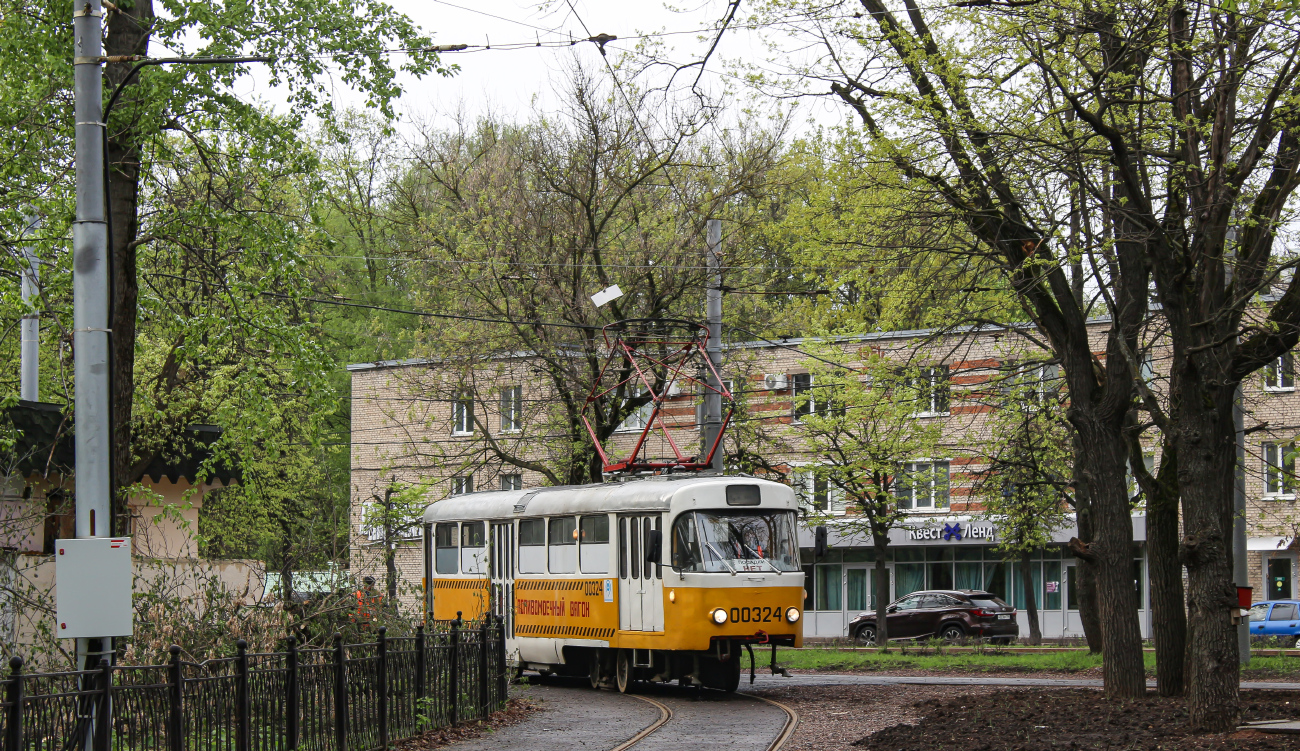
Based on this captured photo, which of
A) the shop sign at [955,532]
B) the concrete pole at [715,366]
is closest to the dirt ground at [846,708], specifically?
the concrete pole at [715,366]

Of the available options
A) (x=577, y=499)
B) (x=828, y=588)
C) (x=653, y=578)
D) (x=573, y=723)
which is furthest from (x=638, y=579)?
(x=828, y=588)

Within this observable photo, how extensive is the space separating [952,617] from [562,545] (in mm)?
19275

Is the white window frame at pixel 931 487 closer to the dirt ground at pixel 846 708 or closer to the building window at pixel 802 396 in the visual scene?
the building window at pixel 802 396

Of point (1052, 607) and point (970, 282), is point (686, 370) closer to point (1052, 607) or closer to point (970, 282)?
point (970, 282)

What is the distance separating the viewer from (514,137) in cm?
2988

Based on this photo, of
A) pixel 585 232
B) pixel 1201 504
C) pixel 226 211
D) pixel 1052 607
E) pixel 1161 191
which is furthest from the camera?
pixel 1052 607

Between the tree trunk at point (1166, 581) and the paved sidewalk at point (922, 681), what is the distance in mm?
3882

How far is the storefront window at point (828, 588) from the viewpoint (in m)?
46.9

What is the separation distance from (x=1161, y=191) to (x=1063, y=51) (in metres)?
3.51

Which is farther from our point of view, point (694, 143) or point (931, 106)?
point (694, 143)

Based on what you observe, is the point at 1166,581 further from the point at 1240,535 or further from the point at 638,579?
the point at 1240,535

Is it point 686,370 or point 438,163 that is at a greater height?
point 438,163

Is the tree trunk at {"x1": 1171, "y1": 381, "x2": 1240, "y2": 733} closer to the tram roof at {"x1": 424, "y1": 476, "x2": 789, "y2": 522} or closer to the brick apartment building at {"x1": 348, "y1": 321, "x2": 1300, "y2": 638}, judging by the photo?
the tram roof at {"x1": 424, "y1": 476, "x2": 789, "y2": 522}

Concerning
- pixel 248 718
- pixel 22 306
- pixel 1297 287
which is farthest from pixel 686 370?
pixel 248 718
